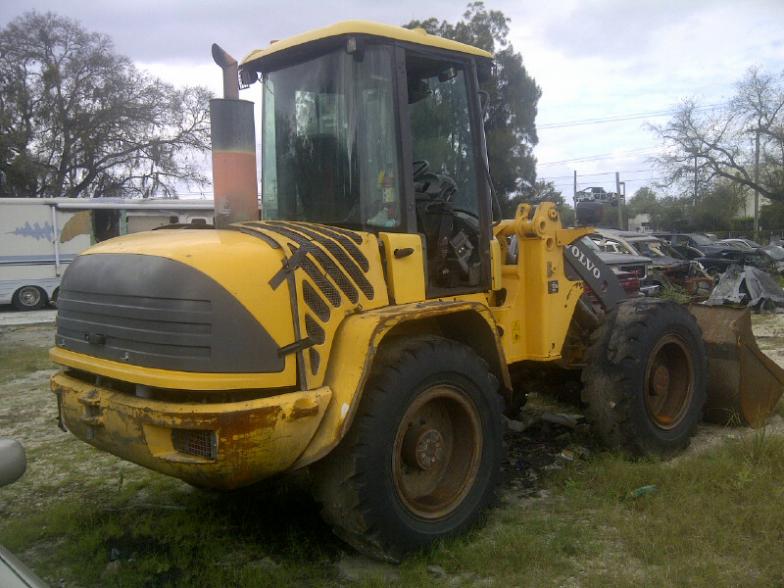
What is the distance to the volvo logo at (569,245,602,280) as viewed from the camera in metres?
5.45

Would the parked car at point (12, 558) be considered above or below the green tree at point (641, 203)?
below

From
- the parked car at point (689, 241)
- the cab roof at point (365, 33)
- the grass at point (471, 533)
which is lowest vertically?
the grass at point (471, 533)

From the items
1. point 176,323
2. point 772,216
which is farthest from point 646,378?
point 772,216

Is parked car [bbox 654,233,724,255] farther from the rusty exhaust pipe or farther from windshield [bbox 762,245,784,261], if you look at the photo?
the rusty exhaust pipe

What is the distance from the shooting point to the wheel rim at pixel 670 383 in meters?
5.45

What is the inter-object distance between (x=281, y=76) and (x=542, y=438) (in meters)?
3.53

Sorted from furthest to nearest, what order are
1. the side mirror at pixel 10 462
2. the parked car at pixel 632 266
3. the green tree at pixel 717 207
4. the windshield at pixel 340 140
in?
1. the green tree at pixel 717 207
2. the parked car at pixel 632 266
3. the windshield at pixel 340 140
4. the side mirror at pixel 10 462

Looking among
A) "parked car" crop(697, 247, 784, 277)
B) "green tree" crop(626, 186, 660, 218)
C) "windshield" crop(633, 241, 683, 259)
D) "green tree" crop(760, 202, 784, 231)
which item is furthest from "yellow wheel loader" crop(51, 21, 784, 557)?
"green tree" crop(626, 186, 660, 218)

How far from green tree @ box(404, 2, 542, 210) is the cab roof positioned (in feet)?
1.87

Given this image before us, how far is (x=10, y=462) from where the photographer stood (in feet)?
8.51

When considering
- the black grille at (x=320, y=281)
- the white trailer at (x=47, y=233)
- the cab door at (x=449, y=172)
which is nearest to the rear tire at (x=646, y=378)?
the cab door at (x=449, y=172)

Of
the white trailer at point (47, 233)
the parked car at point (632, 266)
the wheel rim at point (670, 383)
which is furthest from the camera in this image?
the white trailer at point (47, 233)

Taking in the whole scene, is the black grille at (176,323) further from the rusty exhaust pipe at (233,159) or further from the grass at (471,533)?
the grass at (471,533)

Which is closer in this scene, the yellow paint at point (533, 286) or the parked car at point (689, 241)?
the yellow paint at point (533, 286)
